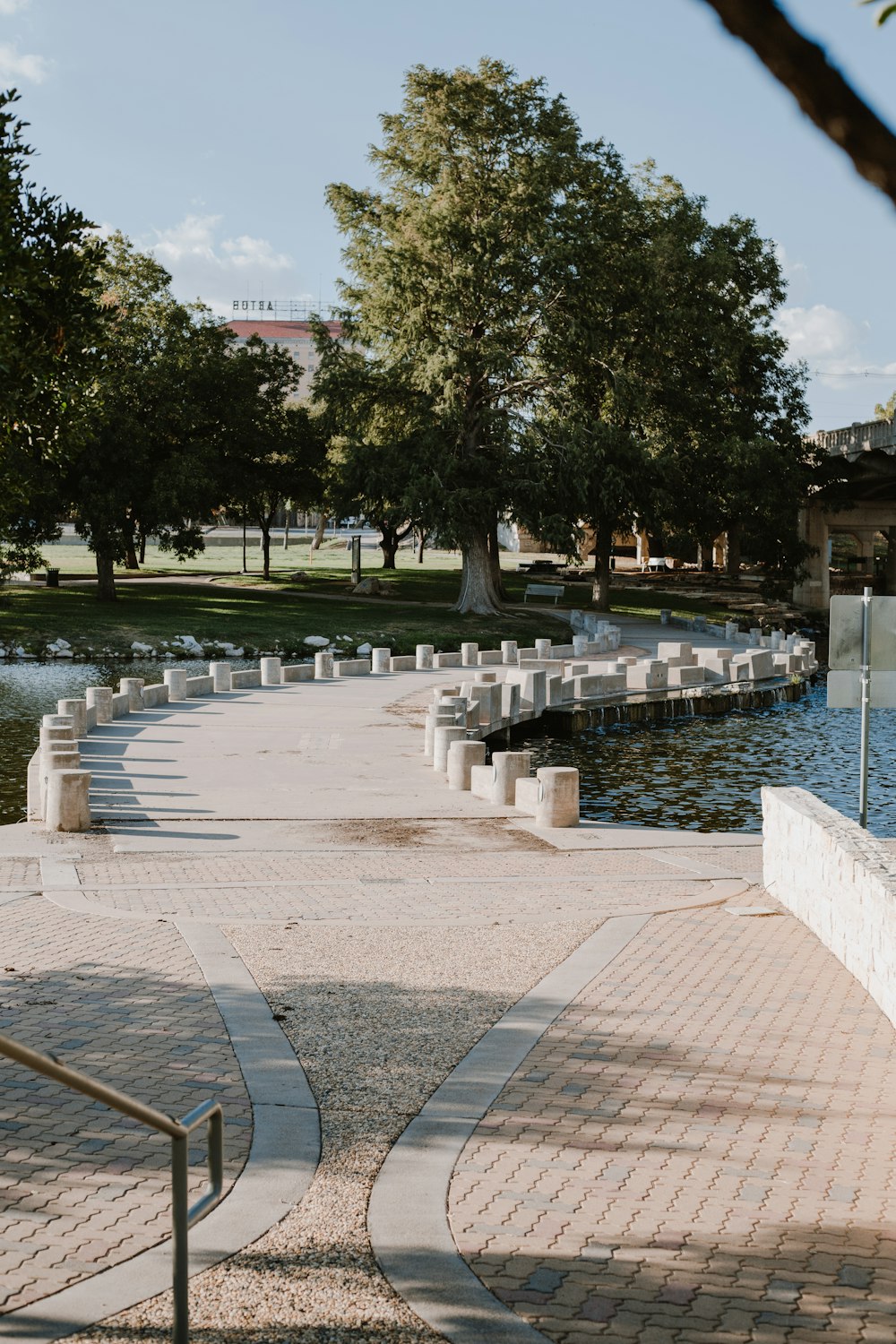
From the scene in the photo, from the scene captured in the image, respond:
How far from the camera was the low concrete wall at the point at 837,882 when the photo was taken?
914 centimetres

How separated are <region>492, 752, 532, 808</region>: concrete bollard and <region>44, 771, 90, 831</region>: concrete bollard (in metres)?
5.47

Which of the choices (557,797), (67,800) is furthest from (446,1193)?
(557,797)

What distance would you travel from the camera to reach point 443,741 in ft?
68.6

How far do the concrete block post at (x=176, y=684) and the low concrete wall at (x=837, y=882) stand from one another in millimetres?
18828

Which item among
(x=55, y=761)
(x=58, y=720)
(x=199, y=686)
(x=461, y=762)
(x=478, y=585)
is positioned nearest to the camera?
(x=55, y=761)

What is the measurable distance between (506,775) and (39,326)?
26.7 feet

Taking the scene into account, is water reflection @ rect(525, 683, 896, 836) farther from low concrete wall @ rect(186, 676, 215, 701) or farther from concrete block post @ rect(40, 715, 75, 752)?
low concrete wall @ rect(186, 676, 215, 701)

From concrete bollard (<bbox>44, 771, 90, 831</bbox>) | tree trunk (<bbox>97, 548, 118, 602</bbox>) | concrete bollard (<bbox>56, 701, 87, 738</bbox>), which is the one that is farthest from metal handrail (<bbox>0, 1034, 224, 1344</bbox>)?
tree trunk (<bbox>97, 548, 118, 602</bbox>)

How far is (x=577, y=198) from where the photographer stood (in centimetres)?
5153

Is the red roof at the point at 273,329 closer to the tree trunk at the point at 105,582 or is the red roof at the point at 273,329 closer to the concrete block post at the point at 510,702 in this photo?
the tree trunk at the point at 105,582

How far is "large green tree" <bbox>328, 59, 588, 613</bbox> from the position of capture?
1854 inches

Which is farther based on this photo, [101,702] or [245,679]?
[245,679]

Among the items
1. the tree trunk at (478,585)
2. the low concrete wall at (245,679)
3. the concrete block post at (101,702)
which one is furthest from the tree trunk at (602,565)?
the concrete block post at (101,702)

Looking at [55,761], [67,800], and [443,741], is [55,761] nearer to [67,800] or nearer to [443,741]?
[67,800]
